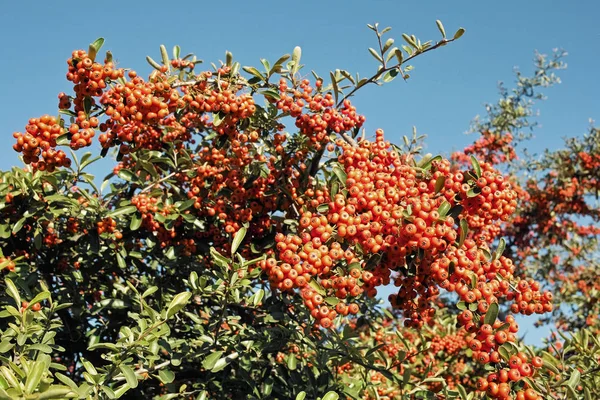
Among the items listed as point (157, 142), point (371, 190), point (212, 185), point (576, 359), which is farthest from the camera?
point (157, 142)

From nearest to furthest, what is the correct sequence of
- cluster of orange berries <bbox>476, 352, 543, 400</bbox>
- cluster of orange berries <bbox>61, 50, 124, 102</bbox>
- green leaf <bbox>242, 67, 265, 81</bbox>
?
cluster of orange berries <bbox>476, 352, 543, 400</bbox>, cluster of orange berries <bbox>61, 50, 124, 102</bbox>, green leaf <bbox>242, 67, 265, 81</bbox>

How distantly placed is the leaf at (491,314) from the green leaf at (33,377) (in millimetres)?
2555

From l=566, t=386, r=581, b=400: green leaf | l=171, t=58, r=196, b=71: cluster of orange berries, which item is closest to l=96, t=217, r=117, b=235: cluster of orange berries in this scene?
l=171, t=58, r=196, b=71: cluster of orange berries

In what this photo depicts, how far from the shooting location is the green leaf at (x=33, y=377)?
7.77 feet

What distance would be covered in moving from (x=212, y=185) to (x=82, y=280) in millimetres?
1626

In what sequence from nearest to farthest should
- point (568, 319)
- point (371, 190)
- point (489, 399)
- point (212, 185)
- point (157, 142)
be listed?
point (489, 399)
point (371, 190)
point (212, 185)
point (157, 142)
point (568, 319)

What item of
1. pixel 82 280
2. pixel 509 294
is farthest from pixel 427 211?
pixel 82 280

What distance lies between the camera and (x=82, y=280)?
4.93 meters

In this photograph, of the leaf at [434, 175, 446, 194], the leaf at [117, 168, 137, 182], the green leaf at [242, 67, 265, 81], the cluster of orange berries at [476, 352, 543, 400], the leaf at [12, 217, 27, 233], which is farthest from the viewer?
the leaf at [117, 168, 137, 182]

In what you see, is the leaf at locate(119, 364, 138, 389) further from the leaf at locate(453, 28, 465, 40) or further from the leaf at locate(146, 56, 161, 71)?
the leaf at locate(453, 28, 465, 40)

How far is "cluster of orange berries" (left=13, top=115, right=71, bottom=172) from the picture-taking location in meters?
3.72

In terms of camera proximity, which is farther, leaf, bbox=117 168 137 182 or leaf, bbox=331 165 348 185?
leaf, bbox=117 168 137 182

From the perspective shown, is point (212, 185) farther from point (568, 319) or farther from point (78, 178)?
point (568, 319)

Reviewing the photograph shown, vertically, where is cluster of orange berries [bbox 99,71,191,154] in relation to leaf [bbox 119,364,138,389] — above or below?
above
